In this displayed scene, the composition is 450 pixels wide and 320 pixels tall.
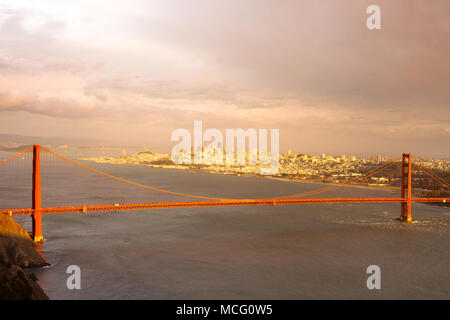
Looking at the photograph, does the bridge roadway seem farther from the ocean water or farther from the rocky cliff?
the rocky cliff

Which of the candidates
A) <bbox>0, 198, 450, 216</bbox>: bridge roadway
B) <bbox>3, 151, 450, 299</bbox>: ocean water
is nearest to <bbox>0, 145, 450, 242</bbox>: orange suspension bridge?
<bbox>0, 198, 450, 216</bbox>: bridge roadway

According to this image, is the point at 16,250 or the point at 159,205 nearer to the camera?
the point at 16,250

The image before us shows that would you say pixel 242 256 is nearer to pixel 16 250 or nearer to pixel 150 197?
pixel 16 250

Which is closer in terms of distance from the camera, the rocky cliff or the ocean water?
the rocky cliff

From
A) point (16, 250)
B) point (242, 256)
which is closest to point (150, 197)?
point (242, 256)

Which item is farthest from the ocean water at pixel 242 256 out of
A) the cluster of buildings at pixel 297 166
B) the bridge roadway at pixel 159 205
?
the cluster of buildings at pixel 297 166

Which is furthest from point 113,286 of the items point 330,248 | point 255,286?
point 330,248

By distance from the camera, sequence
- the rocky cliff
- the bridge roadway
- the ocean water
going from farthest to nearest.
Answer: the bridge roadway → the ocean water → the rocky cliff

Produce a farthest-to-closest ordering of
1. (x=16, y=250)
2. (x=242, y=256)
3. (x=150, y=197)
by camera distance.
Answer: (x=150, y=197)
(x=242, y=256)
(x=16, y=250)

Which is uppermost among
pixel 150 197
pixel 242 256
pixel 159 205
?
pixel 159 205
